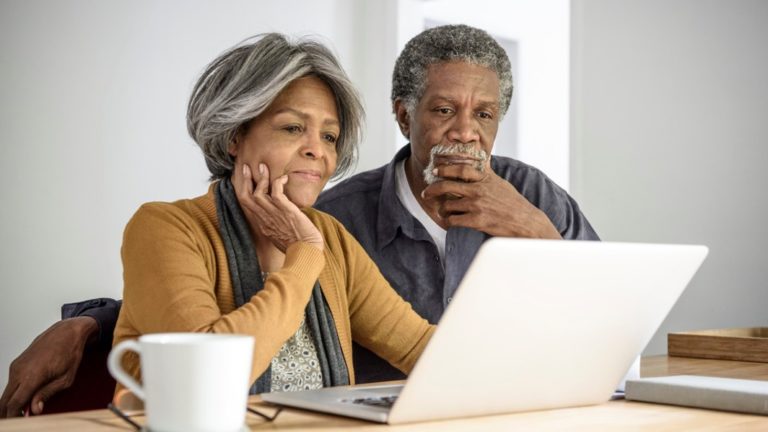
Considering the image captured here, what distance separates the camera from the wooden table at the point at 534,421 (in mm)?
953

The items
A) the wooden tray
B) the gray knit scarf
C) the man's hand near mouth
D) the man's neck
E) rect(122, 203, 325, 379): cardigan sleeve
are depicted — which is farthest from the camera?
the man's neck

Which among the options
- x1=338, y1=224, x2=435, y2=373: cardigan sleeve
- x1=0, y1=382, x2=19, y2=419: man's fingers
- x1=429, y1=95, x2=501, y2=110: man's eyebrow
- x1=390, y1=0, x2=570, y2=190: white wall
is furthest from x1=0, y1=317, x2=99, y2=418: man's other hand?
x1=390, y1=0, x2=570, y2=190: white wall

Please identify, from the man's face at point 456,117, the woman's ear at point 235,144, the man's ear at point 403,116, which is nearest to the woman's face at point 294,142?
the woman's ear at point 235,144

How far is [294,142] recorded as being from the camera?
1.65 m

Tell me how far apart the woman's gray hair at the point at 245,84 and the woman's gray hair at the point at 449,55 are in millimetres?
515

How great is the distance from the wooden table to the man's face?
107 cm

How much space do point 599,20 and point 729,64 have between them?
1.46 feet

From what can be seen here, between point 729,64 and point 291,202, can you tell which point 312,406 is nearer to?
point 291,202

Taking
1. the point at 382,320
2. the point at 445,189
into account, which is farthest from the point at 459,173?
the point at 382,320

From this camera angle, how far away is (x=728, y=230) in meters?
3.06

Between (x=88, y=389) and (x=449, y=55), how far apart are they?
1158 millimetres

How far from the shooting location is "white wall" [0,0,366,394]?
305cm

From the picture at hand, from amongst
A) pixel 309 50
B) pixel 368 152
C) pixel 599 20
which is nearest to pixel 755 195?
pixel 599 20

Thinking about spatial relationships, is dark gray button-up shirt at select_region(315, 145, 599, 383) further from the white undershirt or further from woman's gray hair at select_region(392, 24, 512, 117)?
woman's gray hair at select_region(392, 24, 512, 117)
